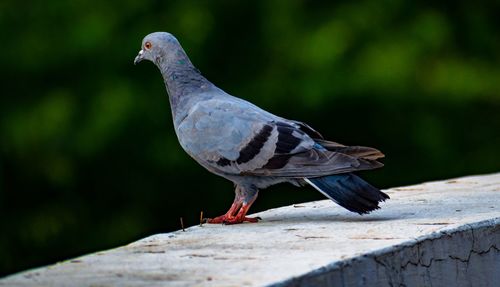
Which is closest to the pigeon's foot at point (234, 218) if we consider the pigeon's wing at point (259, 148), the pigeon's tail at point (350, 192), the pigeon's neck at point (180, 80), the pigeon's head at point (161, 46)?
the pigeon's wing at point (259, 148)

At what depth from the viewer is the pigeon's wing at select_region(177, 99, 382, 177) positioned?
4.90m

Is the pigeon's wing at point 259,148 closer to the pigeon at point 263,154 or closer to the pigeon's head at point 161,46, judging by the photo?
the pigeon at point 263,154

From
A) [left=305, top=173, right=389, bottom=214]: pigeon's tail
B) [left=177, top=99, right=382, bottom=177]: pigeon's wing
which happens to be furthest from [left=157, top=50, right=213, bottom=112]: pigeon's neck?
[left=305, top=173, right=389, bottom=214]: pigeon's tail

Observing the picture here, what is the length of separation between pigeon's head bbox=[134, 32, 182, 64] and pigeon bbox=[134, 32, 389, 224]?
452 mm

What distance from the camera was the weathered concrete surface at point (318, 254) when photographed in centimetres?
341

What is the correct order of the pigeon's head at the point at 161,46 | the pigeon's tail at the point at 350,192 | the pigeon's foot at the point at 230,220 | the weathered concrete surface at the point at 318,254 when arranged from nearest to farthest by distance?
the weathered concrete surface at the point at 318,254, the pigeon's tail at the point at 350,192, the pigeon's foot at the point at 230,220, the pigeon's head at the point at 161,46

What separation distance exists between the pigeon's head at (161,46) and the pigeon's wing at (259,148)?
0.58 meters

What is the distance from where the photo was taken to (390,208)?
5.09 metres

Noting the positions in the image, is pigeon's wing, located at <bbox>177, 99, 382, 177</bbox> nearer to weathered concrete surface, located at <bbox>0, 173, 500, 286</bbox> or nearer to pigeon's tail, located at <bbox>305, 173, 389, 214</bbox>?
pigeon's tail, located at <bbox>305, 173, 389, 214</bbox>

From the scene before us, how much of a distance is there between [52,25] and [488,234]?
17.8ft

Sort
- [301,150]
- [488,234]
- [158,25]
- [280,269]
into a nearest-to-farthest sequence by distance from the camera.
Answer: [280,269] < [488,234] < [301,150] < [158,25]

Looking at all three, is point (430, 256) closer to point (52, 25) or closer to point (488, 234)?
point (488, 234)

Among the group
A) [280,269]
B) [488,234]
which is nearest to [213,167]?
[488,234]

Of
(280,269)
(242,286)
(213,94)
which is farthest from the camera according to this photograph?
(213,94)
